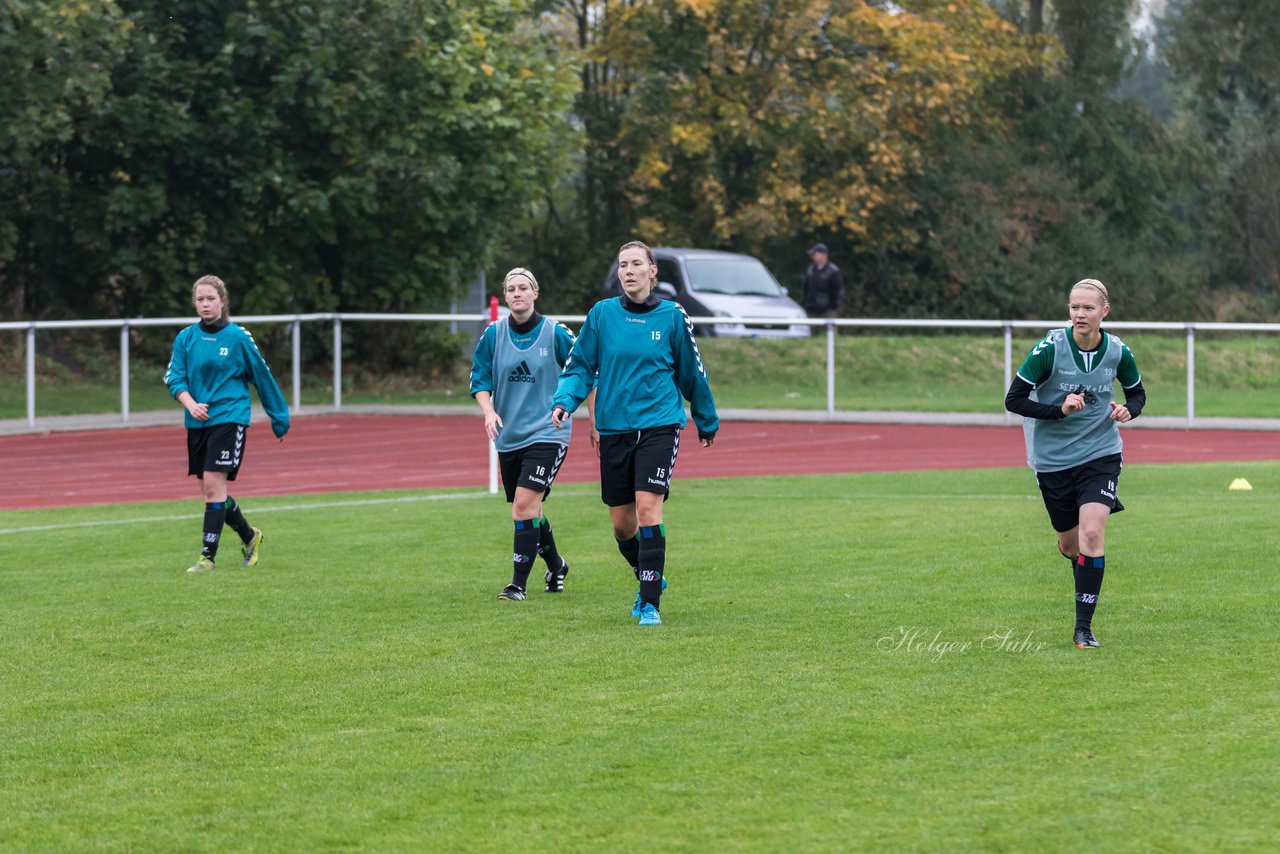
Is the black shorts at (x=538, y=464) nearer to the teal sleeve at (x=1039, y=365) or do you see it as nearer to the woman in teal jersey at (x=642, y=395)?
the woman in teal jersey at (x=642, y=395)

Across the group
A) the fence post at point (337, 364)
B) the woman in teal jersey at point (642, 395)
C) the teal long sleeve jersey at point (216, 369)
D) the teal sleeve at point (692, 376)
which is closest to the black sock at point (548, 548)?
the woman in teal jersey at point (642, 395)

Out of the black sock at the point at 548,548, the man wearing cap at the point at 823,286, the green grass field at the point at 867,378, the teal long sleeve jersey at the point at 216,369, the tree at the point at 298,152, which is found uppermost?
the tree at the point at 298,152

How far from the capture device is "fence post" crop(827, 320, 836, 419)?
971 inches

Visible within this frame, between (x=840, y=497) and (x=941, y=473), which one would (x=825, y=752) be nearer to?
(x=840, y=497)

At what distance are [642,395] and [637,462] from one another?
0.33m

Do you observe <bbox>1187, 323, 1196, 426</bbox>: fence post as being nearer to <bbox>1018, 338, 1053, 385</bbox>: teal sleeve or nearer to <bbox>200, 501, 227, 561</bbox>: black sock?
<bbox>200, 501, 227, 561</bbox>: black sock

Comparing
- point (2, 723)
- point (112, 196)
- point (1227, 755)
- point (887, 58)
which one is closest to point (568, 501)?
point (2, 723)

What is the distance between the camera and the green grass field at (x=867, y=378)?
24766mm

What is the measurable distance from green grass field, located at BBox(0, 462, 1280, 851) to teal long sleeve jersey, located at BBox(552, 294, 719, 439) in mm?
1012

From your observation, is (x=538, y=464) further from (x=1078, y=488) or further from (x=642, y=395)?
(x=1078, y=488)

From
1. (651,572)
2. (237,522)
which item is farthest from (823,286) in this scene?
Answer: (651,572)

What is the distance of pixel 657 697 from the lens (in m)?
7.36

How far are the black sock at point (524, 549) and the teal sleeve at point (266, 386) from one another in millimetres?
2264

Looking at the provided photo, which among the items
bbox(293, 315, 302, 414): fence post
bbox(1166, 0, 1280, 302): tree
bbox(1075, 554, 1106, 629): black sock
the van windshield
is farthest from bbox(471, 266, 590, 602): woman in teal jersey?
bbox(1166, 0, 1280, 302): tree
